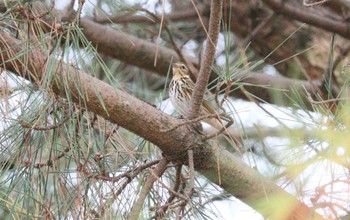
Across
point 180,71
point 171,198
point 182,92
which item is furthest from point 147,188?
point 180,71

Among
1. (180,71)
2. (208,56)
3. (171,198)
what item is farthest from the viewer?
(180,71)

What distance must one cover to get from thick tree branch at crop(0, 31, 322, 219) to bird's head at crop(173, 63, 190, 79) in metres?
0.61

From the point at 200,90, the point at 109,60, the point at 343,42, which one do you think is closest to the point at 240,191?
the point at 200,90

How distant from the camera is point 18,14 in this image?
60.7 inches

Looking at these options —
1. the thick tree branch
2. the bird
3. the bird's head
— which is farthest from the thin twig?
the bird's head

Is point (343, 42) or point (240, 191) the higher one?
point (343, 42)

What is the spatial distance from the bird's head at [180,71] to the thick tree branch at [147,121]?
613 mm

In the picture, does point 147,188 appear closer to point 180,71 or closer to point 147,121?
point 147,121

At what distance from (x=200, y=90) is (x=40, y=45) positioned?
1.01 feet

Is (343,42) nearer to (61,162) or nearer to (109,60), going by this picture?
(109,60)

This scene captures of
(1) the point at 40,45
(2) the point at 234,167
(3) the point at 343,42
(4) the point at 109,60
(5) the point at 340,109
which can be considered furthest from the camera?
(3) the point at 343,42

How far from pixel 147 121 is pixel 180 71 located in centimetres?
81

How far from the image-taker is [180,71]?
7.91 feet

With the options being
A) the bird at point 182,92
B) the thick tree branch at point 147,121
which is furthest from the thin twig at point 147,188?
the bird at point 182,92
